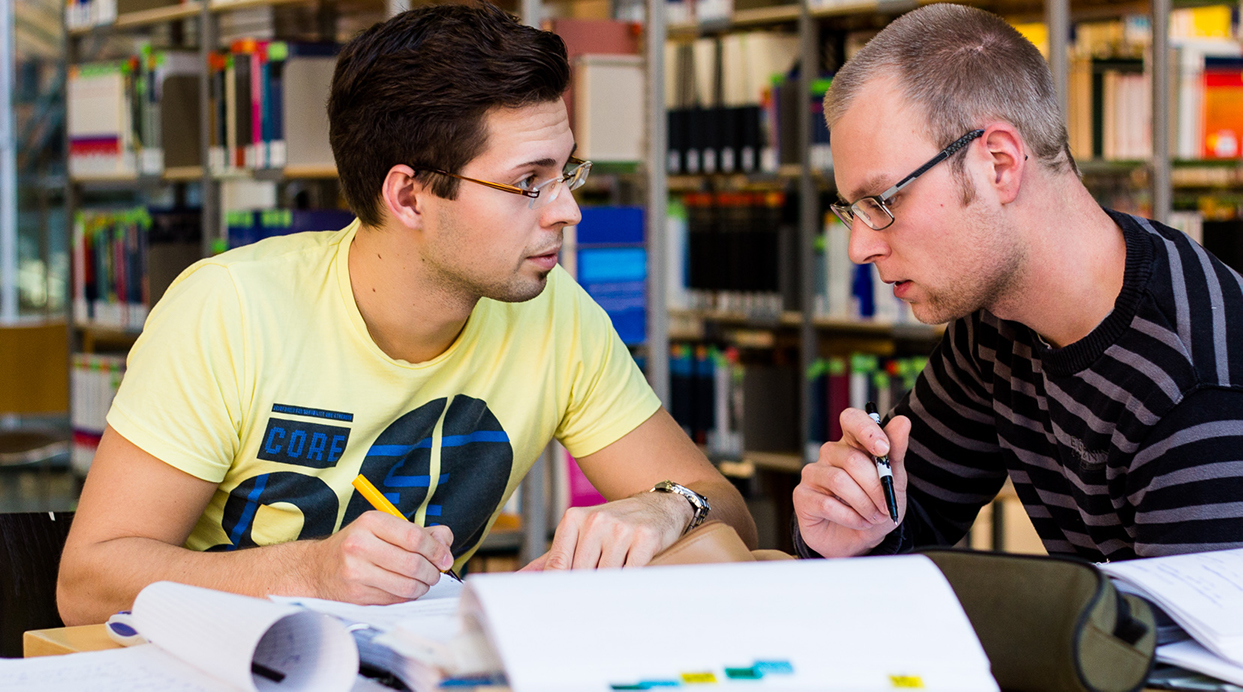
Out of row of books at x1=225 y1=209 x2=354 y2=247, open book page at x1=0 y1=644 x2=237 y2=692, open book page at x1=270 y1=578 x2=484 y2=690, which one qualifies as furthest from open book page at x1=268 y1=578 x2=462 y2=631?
row of books at x1=225 y1=209 x2=354 y2=247

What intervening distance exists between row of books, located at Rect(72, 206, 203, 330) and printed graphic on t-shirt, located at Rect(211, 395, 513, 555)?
2.93 m

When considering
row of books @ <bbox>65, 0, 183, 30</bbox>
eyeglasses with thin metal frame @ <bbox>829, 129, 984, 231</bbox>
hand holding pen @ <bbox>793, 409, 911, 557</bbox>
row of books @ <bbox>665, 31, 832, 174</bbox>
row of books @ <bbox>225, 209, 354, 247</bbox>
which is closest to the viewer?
hand holding pen @ <bbox>793, 409, 911, 557</bbox>

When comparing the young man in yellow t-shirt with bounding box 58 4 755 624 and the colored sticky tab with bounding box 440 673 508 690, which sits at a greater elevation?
the young man in yellow t-shirt with bounding box 58 4 755 624

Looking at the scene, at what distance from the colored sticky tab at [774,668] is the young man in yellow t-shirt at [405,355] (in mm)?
553

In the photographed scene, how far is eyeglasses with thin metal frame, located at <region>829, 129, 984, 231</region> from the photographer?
1.31 metres

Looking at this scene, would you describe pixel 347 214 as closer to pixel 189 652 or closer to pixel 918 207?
pixel 918 207

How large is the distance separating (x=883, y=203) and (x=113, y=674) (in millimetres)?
904

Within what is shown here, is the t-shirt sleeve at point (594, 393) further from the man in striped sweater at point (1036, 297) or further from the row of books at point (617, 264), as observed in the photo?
the row of books at point (617, 264)

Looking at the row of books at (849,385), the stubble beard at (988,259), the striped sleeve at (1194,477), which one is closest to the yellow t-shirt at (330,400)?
the stubble beard at (988,259)

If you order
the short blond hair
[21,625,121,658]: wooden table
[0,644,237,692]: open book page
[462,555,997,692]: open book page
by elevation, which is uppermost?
the short blond hair

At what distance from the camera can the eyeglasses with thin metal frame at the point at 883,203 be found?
1312 mm

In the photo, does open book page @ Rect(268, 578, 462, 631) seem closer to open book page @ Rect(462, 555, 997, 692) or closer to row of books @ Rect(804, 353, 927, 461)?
open book page @ Rect(462, 555, 997, 692)

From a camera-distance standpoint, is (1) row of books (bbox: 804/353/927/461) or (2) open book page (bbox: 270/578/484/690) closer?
(2) open book page (bbox: 270/578/484/690)

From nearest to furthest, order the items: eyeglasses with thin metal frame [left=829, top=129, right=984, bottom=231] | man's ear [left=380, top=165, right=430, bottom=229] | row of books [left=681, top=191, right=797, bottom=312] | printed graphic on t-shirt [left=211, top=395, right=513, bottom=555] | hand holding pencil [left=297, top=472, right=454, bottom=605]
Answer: hand holding pencil [left=297, top=472, right=454, bottom=605]
eyeglasses with thin metal frame [left=829, top=129, right=984, bottom=231]
printed graphic on t-shirt [left=211, top=395, right=513, bottom=555]
man's ear [left=380, top=165, right=430, bottom=229]
row of books [left=681, top=191, right=797, bottom=312]
